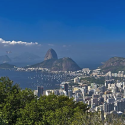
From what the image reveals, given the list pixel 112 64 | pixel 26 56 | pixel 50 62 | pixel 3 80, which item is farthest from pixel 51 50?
pixel 3 80

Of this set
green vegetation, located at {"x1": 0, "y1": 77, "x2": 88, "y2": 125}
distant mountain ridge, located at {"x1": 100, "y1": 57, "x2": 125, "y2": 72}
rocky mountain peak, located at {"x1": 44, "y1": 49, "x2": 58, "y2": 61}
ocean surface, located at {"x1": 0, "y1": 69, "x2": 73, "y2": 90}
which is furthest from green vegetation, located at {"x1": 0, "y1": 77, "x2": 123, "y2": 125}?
rocky mountain peak, located at {"x1": 44, "y1": 49, "x2": 58, "y2": 61}

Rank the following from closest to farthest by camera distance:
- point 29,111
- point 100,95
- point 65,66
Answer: point 29,111
point 100,95
point 65,66

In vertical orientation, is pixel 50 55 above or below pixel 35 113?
above

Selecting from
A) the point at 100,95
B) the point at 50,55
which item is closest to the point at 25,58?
the point at 50,55

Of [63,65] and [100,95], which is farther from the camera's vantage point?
[63,65]

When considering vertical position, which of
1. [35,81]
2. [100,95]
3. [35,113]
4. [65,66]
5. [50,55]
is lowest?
[100,95]

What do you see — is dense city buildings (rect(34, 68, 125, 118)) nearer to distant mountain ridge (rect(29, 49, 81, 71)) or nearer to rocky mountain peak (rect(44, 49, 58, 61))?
distant mountain ridge (rect(29, 49, 81, 71))

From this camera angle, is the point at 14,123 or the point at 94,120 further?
the point at 14,123

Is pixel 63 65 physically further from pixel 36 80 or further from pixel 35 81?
pixel 35 81

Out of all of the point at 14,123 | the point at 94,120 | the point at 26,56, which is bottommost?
the point at 14,123

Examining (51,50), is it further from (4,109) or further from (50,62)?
(4,109)

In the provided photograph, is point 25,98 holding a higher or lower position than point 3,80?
lower
